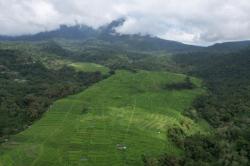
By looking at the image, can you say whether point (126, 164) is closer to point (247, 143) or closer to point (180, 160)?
point (180, 160)

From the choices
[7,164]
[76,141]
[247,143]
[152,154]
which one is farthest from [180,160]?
[7,164]

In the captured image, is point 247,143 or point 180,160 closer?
point 180,160

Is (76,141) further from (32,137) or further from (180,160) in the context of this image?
(180,160)

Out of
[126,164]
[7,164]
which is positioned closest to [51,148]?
[7,164]

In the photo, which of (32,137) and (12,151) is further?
(32,137)

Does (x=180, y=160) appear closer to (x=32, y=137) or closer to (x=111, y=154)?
(x=111, y=154)

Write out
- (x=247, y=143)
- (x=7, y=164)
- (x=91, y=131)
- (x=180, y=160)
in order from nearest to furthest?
(x=7, y=164)
(x=180, y=160)
(x=247, y=143)
(x=91, y=131)

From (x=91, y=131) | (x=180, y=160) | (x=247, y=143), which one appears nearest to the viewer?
(x=180, y=160)

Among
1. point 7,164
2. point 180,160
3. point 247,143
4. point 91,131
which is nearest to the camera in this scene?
point 7,164
